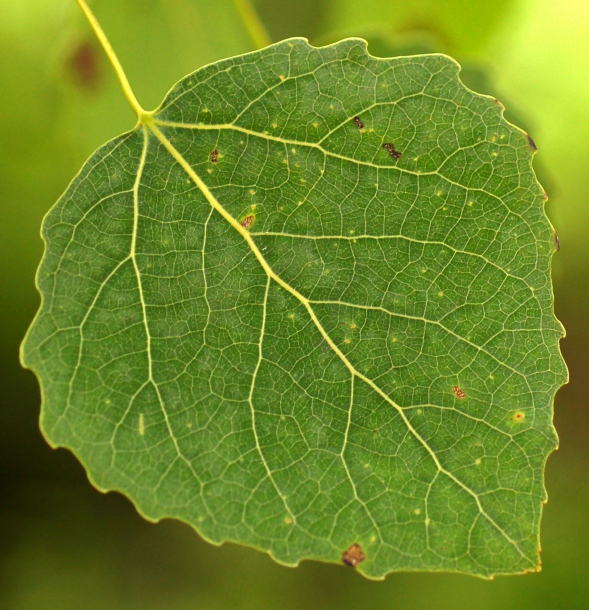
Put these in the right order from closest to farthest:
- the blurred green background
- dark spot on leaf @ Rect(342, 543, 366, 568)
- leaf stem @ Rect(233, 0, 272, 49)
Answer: dark spot on leaf @ Rect(342, 543, 366, 568) < leaf stem @ Rect(233, 0, 272, 49) < the blurred green background

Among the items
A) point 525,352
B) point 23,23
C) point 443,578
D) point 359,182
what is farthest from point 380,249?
point 443,578

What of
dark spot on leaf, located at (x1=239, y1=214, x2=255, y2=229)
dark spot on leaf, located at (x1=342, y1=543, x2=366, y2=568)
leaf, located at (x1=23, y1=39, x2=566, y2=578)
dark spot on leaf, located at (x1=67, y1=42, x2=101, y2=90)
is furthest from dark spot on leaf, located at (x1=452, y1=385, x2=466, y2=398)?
dark spot on leaf, located at (x1=67, y1=42, x2=101, y2=90)

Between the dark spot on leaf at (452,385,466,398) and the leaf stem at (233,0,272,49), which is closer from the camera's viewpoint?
the dark spot on leaf at (452,385,466,398)

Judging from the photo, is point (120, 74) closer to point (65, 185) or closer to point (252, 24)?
point (252, 24)

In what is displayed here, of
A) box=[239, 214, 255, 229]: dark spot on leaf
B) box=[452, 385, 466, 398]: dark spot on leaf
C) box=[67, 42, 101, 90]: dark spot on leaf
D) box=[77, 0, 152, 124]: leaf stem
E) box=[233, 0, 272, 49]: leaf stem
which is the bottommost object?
box=[452, 385, 466, 398]: dark spot on leaf

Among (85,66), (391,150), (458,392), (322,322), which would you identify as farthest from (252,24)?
(458,392)

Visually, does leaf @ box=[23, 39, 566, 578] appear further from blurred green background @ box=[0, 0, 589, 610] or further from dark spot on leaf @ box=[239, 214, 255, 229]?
blurred green background @ box=[0, 0, 589, 610]

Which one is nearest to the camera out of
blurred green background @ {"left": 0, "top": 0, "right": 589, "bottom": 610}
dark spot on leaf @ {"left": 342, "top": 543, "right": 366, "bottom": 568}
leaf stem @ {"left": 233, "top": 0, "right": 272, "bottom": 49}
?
dark spot on leaf @ {"left": 342, "top": 543, "right": 366, "bottom": 568}

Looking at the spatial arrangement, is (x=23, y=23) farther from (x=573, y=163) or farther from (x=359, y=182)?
(x=573, y=163)
